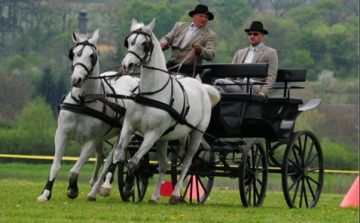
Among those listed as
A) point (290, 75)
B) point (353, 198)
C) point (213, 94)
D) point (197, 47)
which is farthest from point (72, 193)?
point (353, 198)

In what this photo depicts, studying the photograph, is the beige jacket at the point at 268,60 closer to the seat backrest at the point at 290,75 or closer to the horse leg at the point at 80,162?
the seat backrest at the point at 290,75

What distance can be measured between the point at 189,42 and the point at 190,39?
4 centimetres

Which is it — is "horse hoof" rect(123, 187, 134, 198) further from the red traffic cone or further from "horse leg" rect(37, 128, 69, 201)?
the red traffic cone

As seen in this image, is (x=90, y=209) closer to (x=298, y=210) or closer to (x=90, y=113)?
(x=90, y=113)

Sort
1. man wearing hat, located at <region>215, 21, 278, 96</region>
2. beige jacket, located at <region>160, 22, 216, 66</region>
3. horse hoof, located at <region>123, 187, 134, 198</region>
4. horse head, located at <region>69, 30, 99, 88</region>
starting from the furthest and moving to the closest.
Answer: man wearing hat, located at <region>215, 21, 278, 96</region>
beige jacket, located at <region>160, 22, 216, 66</region>
horse hoof, located at <region>123, 187, 134, 198</region>
horse head, located at <region>69, 30, 99, 88</region>

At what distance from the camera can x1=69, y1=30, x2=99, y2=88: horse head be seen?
1346cm


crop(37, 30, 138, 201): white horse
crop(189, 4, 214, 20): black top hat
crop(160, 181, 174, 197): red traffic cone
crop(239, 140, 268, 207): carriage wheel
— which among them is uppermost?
crop(189, 4, 214, 20): black top hat

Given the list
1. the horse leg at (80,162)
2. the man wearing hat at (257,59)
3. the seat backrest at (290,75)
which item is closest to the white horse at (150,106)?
the horse leg at (80,162)

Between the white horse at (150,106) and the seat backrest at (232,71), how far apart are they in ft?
1.99

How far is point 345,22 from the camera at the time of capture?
129000mm

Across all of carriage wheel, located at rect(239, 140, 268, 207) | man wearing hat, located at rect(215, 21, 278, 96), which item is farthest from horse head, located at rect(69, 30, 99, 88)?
carriage wheel, located at rect(239, 140, 268, 207)

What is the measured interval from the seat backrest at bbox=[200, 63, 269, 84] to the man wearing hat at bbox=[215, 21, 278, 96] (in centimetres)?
13

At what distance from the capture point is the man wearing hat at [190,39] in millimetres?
15039

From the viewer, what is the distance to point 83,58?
13.6 meters
